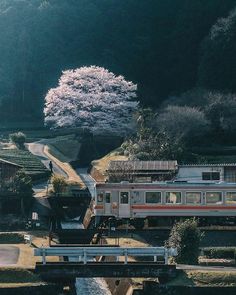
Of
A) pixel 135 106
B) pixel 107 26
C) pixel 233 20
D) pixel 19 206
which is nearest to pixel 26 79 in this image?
pixel 107 26

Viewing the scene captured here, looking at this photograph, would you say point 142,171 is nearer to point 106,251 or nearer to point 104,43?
point 106,251

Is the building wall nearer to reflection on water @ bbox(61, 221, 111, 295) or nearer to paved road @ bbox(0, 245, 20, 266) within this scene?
reflection on water @ bbox(61, 221, 111, 295)

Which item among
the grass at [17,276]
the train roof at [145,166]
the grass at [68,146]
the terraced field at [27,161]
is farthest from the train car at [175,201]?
the grass at [68,146]

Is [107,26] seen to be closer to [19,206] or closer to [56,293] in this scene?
[19,206]

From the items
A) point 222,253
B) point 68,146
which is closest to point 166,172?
point 222,253

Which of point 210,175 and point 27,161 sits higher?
point 27,161

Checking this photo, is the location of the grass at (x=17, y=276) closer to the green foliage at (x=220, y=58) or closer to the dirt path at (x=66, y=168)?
the dirt path at (x=66, y=168)
